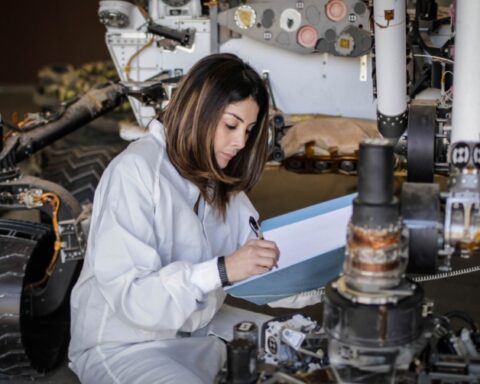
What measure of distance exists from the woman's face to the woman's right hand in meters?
0.40

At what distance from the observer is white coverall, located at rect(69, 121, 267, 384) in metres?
1.91

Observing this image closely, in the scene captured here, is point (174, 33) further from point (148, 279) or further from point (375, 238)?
point (375, 238)

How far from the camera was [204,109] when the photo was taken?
210 cm

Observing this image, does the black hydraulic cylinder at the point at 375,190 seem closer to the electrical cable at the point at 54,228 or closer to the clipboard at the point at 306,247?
the clipboard at the point at 306,247

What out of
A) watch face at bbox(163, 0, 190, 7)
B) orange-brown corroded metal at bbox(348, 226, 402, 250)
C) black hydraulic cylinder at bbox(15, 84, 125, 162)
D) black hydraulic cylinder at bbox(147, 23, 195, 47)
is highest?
watch face at bbox(163, 0, 190, 7)

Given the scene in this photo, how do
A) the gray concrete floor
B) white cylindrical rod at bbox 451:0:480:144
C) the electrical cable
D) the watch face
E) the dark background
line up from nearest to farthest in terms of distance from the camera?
white cylindrical rod at bbox 451:0:480:144 < the electrical cable < the gray concrete floor < the watch face < the dark background

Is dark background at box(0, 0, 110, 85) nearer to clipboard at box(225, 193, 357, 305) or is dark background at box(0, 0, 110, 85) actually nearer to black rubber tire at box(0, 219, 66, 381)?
→ black rubber tire at box(0, 219, 66, 381)

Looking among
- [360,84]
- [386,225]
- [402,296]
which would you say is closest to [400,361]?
[402,296]

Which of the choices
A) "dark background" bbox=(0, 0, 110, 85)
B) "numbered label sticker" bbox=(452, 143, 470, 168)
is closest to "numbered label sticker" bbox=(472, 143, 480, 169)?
"numbered label sticker" bbox=(452, 143, 470, 168)

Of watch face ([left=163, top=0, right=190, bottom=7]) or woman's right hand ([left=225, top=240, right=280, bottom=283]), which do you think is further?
watch face ([left=163, top=0, right=190, bottom=7])

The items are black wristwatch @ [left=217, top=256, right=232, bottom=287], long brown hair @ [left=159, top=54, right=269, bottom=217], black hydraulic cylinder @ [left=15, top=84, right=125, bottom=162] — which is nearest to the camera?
black wristwatch @ [left=217, top=256, right=232, bottom=287]

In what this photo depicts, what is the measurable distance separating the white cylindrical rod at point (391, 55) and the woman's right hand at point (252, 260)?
951mm

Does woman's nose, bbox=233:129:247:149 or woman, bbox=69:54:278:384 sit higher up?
woman's nose, bbox=233:129:247:149

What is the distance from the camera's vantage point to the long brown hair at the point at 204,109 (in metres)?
2.10
